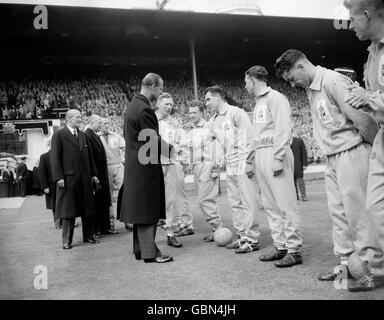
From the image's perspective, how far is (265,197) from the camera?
4723 millimetres

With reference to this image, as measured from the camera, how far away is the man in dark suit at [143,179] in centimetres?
483

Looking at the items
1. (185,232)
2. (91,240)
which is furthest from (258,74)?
(91,240)

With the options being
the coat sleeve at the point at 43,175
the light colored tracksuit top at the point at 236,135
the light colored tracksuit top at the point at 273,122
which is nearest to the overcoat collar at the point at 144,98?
the light colored tracksuit top at the point at 236,135

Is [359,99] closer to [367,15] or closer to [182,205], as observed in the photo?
[367,15]

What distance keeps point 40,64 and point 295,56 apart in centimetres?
2240

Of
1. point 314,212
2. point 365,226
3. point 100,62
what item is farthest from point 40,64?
point 365,226

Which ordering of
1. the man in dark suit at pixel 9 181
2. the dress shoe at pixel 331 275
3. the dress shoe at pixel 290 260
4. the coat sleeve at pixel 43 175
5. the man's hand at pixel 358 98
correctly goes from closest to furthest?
the man's hand at pixel 358 98, the dress shoe at pixel 331 275, the dress shoe at pixel 290 260, the coat sleeve at pixel 43 175, the man in dark suit at pixel 9 181

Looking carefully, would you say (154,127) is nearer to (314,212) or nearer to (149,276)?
(149,276)

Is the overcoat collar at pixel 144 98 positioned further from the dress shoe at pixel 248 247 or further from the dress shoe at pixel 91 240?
the dress shoe at pixel 91 240

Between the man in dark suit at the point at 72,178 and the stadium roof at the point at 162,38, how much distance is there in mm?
12487

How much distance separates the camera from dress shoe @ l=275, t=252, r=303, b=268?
4.25 metres

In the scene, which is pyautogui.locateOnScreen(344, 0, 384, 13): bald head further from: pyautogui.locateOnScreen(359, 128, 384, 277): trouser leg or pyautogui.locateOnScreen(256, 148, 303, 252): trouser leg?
pyautogui.locateOnScreen(256, 148, 303, 252): trouser leg

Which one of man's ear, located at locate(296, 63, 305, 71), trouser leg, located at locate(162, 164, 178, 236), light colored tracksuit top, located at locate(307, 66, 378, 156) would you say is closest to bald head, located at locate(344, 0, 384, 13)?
light colored tracksuit top, located at locate(307, 66, 378, 156)

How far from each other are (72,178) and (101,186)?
3.48 ft
